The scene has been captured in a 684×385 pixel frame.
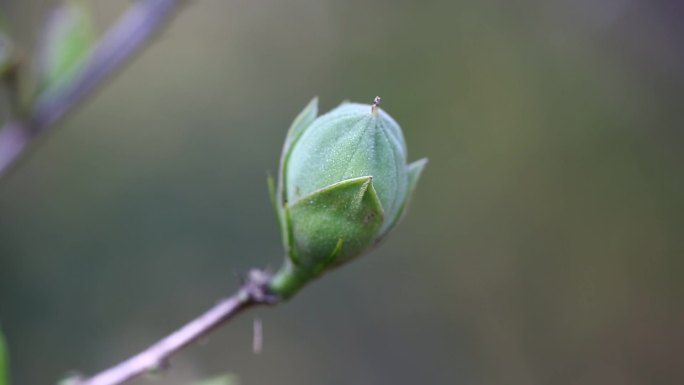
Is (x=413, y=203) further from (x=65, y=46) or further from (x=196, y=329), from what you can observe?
(x=196, y=329)

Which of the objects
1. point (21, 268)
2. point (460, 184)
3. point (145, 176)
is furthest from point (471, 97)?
point (21, 268)

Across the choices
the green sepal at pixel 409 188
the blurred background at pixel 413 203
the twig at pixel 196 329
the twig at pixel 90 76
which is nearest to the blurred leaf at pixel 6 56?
the twig at pixel 90 76

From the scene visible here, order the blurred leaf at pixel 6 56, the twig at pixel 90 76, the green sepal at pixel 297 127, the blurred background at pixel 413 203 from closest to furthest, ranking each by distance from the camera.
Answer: the green sepal at pixel 297 127
the blurred leaf at pixel 6 56
the twig at pixel 90 76
the blurred background at pixel 413 203

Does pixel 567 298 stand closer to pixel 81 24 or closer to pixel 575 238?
pixel 575 238

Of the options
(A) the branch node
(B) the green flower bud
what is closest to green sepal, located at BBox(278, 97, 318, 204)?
(B) the green flower bud

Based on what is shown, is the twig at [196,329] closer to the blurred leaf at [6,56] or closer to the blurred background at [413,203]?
the blurred leaf at [6,56]

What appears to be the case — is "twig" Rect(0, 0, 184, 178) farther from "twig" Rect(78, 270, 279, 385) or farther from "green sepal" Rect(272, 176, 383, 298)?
"green sepal" Rect(272, 176, 383, 298)
